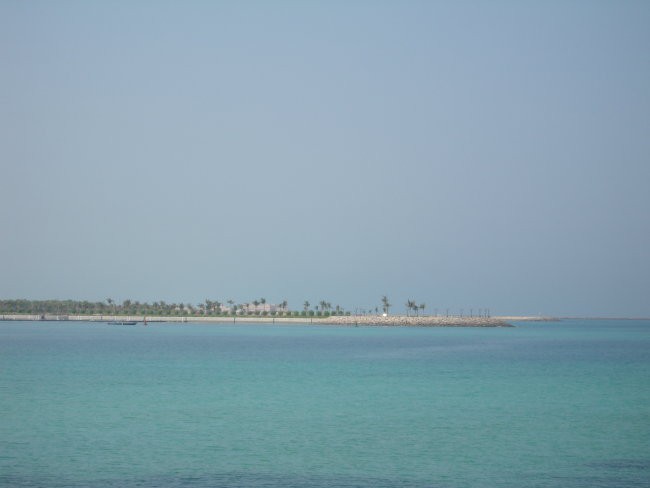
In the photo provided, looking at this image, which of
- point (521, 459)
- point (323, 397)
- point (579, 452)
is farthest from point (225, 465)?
point (323, 397)

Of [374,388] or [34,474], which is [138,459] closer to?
[34,474]

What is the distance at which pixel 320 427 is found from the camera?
140 ft

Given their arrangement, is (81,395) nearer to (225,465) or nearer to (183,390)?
(183,390)

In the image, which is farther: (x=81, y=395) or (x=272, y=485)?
(x=81, y=395)

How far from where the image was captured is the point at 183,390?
60.0 metres

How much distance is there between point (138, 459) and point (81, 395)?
24.1 m

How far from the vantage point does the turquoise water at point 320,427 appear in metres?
31.5

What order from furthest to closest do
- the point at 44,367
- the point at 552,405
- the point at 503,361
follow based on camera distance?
1. the point at 503,361
2. the point at 44,367
3. the point at 552,405

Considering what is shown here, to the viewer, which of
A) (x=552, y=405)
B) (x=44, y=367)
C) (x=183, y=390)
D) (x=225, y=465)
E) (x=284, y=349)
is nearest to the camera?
(x=225, y=465)

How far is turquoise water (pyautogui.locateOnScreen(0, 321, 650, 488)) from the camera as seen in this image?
31469mm

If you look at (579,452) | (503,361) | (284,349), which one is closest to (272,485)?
(579,452)

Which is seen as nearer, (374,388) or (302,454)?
(302,454)

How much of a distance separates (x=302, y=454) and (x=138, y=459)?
6803 mm

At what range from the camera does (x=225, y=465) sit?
108 feet
